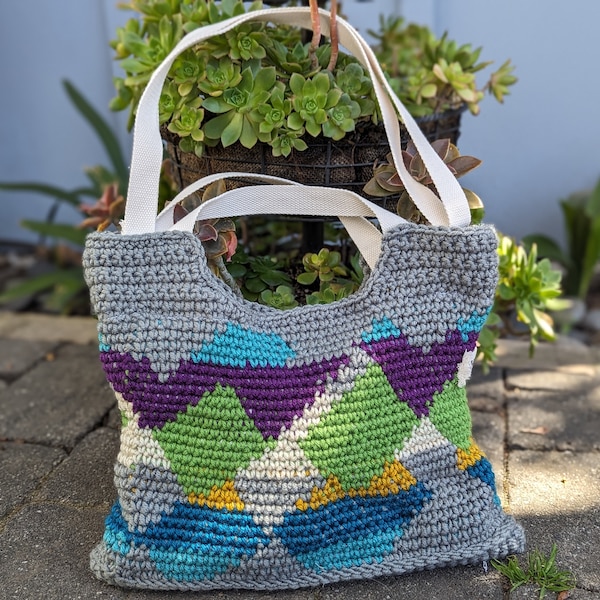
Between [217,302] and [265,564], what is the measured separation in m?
0.42

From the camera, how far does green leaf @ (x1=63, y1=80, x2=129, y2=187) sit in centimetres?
235

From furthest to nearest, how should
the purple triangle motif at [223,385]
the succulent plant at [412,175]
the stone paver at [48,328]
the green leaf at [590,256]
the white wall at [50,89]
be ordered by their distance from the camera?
the white wall at [50,89] < the stone paver at [48,328] < the green leaf at [590,256] < the succulent plant at [412,175] < the purple triangle motif at [223,385]

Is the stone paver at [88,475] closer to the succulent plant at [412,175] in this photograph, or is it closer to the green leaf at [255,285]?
the green leaf at [255,285]

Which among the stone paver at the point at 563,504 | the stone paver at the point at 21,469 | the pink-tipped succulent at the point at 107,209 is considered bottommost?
the stone paver at the point at 21,469

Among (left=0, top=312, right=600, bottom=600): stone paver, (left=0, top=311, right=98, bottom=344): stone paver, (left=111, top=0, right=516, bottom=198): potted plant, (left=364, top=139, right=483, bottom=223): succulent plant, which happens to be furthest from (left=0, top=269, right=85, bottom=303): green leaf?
(left=364, top=139, right=483, bottom=223): succulent plant

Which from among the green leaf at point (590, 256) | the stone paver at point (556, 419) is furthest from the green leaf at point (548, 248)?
the stone paver at point (556, 419)

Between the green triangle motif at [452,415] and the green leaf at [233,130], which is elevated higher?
the green leaf at [233,130]

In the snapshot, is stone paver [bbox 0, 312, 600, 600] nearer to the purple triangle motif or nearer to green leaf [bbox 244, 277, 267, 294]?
the purple triangle motif

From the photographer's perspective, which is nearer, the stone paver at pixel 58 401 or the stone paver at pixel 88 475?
the stone paver at pixel 88 475

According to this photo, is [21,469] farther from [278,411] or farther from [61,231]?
[61,231]

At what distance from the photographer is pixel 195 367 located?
3.57ft

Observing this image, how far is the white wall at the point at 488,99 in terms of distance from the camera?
2.08 meters

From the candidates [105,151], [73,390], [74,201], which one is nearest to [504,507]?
[73,390]

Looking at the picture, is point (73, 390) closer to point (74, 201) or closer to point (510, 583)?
point (74, 201)
